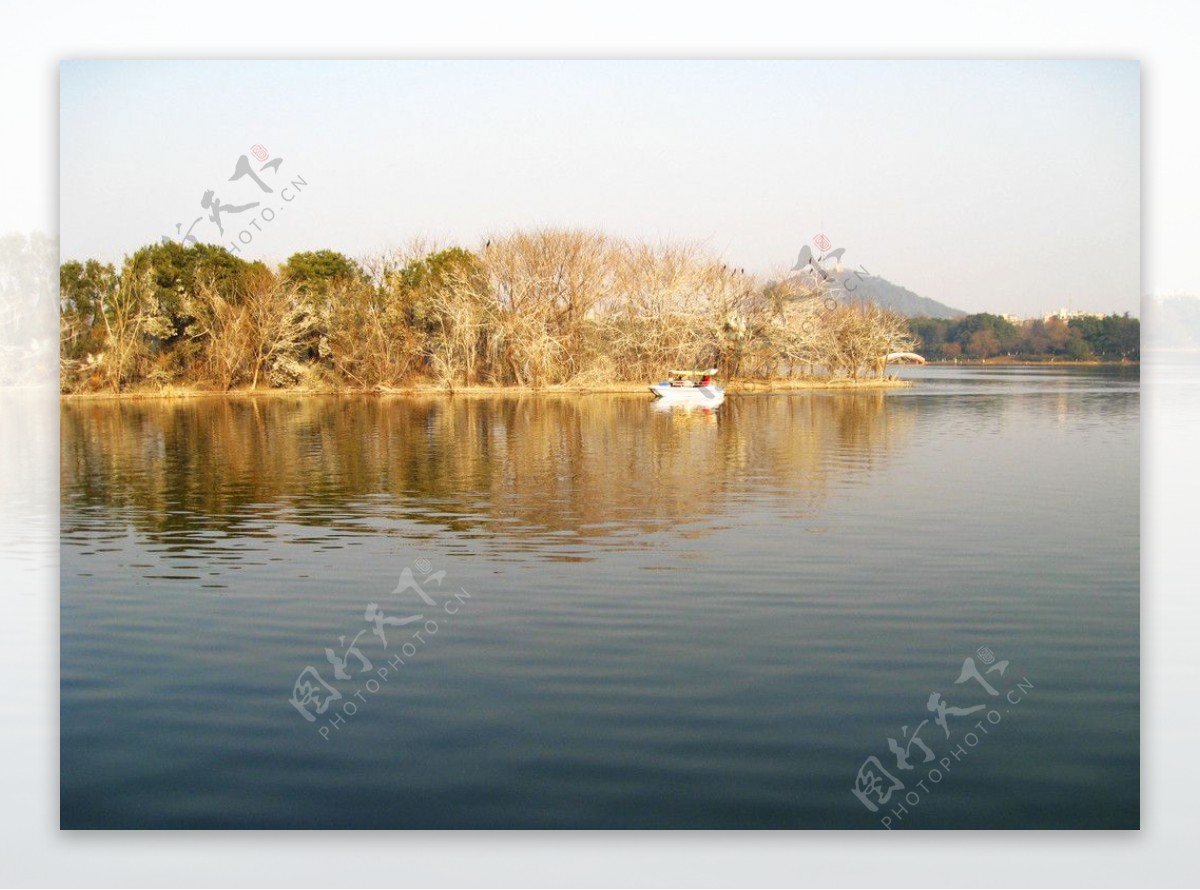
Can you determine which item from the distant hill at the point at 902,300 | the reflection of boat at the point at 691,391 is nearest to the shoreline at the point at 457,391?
the reflection of boat at the point at 691,391

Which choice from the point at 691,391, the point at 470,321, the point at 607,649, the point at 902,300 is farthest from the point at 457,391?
the point at 607,649

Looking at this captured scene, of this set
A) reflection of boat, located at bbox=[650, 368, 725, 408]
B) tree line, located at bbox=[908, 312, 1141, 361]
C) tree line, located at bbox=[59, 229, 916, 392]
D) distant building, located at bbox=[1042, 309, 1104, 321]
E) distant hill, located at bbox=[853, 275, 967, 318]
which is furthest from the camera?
reflection of boat, located at bbox=[650, 368, 725, 408]

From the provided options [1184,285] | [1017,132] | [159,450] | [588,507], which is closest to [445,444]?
[159,450]

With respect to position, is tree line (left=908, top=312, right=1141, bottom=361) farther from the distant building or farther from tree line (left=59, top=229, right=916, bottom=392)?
tree line (left=59, top=229, right=916, bottom=392)

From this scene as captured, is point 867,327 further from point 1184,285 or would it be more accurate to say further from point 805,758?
point 805,758

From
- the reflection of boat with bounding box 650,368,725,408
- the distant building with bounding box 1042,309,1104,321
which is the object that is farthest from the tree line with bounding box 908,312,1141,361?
the reflection of boat with bounding box 650,368,725,408
